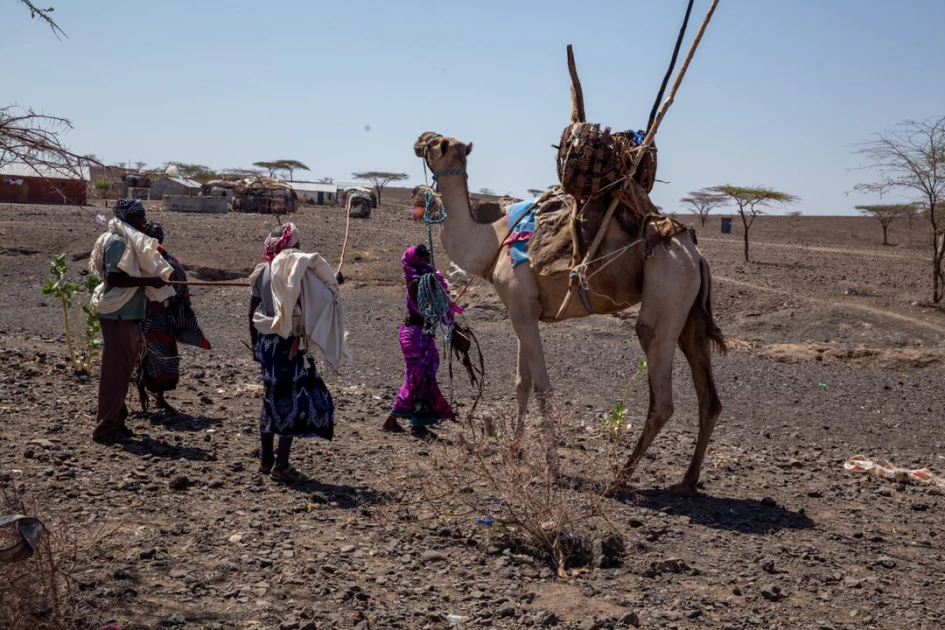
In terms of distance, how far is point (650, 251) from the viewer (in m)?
6.82

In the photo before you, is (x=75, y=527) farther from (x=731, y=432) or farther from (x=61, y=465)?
(x=731, y=432)

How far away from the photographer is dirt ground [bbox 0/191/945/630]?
15.2 feet

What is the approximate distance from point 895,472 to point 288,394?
4.87 meters

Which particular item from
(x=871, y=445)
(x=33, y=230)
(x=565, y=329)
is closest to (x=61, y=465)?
(x=871, y=445)

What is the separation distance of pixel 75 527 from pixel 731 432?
6487 mm

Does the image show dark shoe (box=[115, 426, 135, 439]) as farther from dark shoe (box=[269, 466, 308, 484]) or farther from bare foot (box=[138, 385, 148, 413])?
dark shoe (box=[269, 466, 308, 484])

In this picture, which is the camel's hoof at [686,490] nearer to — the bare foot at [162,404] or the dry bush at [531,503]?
the dry bush at [531,503]

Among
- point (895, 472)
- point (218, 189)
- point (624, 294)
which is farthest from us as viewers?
point (218, 189)

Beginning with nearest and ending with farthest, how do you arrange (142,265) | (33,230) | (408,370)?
(142,265)
(408,370)
(33,230)

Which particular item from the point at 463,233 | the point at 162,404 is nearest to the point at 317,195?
the point at 162,404

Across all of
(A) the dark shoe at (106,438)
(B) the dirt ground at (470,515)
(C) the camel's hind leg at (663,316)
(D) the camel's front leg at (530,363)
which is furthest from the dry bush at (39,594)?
(C) the camel's hind leg at (663,316)

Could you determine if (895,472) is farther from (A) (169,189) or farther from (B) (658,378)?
(A) (169,189)

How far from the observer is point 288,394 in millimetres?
6645

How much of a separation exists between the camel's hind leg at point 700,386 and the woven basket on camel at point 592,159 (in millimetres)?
1159
